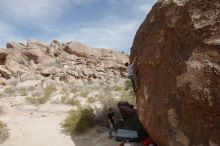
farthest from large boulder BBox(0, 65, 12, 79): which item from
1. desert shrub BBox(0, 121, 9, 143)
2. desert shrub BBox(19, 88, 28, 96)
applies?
desert shrub BBox(0, 121, 9, 143)

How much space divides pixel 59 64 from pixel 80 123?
72.1 ft

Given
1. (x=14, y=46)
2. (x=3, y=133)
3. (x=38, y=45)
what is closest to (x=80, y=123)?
(x=3, y=133)

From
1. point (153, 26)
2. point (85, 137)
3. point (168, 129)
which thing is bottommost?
point (85, 137)

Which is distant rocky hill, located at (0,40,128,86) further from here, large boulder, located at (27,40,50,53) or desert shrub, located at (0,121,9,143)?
desert shrub, located at (0,121,9,143)

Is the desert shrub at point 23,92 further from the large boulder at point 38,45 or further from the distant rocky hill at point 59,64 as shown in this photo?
the large boulder at point 38,45

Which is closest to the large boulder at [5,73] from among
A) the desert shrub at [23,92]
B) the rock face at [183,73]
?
the desert shrub at [23,92]

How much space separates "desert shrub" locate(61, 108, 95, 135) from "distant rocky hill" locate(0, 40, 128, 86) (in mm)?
13758

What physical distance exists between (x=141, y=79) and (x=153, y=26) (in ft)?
4.58

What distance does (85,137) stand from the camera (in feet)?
40.5

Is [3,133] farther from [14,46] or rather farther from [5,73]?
[14,46]

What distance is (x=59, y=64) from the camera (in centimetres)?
3491

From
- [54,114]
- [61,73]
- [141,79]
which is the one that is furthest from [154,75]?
[61,73]

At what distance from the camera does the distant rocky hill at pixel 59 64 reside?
2994 centimetres

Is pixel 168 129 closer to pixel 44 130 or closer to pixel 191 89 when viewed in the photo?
pixel 191 89
